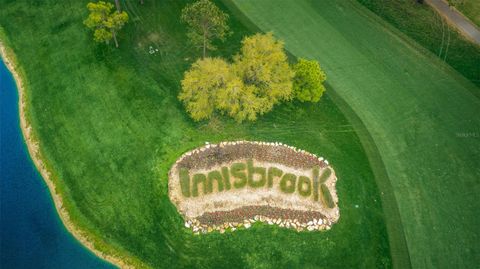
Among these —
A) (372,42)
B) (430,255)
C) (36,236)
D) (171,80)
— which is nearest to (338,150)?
(430,255)

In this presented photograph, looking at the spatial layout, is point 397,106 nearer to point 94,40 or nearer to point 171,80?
point 171,80

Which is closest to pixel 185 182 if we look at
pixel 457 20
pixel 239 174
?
pixel 239 174

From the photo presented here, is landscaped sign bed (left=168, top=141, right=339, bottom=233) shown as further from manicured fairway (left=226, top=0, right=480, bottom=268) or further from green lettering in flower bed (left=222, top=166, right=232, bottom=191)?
manicured fairway (left=226, top=0, right=480, bottom=268)

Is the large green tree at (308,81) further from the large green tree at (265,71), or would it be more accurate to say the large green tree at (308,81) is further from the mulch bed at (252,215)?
the mulch bed at (252,215)

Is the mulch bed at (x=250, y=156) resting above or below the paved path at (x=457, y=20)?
below

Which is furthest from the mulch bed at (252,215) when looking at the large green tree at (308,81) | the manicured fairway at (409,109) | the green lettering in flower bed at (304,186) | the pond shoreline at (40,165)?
the large green tree at (308,81)

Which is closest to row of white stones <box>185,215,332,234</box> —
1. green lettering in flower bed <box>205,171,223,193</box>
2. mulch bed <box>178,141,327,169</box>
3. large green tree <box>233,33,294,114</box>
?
green lettering in flower bed <box>205,171,223,193</box>

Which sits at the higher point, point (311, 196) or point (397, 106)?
point (397, 106)

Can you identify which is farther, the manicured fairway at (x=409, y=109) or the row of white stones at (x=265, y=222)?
the manicured fairway at (x=409, y=109)
